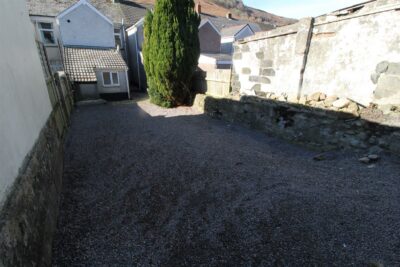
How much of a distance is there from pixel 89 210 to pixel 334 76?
594cm

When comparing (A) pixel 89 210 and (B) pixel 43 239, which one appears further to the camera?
(A) pixel 89 210

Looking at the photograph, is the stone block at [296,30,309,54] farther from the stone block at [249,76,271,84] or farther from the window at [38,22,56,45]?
the window at [38,22,56,45]

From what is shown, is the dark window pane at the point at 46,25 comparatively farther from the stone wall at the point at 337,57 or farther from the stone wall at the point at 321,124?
the stone wall at the point at 321,124

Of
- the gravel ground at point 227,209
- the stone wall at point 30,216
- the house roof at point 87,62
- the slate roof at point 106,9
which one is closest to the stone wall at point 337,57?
the gravel ground at point 227,209

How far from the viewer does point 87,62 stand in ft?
45.4

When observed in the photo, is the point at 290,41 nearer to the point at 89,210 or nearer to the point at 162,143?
the point at 162,143

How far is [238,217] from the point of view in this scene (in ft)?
8.88

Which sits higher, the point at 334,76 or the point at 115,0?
the point at 115,0

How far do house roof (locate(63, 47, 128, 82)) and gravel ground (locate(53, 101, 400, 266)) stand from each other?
32.6 feet

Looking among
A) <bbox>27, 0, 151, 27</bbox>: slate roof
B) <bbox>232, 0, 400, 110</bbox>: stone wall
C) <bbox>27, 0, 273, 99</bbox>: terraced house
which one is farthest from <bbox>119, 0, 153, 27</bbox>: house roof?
<bbox>232, 0, 400, 110</bbox>: stone wall

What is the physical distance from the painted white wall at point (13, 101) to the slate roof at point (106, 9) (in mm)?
15427

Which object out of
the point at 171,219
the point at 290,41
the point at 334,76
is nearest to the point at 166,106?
the point at 290,41

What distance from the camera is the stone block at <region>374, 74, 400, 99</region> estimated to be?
3842 millimetres

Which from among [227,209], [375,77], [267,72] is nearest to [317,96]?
[375,77]
